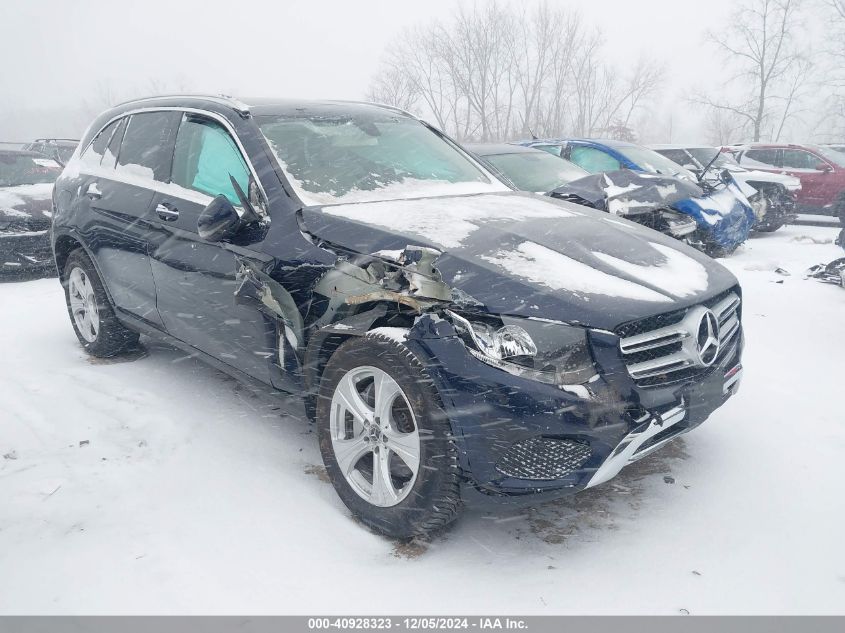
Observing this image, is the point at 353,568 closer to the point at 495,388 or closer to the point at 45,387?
the point at 495,388

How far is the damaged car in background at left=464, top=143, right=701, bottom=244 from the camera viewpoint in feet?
19.9

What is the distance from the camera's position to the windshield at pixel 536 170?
7070 millimetres

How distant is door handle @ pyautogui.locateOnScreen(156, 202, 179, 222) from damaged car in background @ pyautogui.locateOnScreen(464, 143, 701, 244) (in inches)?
109

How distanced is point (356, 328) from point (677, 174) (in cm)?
730

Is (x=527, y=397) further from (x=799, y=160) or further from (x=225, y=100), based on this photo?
(x=799, y=160)

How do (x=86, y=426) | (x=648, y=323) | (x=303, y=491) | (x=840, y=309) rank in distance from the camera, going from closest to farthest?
(x=648, y=323)
(x=303, y=491)
(x=86, y=426)
(x=840, y=309)

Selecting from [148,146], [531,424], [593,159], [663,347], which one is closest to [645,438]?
[663,347]

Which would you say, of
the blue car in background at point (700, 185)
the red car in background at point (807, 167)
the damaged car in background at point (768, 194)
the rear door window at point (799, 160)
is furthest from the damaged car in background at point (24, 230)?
the rear door window at point (799, 160)

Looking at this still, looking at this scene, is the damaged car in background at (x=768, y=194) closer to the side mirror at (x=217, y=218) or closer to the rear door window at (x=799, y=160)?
the rear door window at (x=799, y=160)

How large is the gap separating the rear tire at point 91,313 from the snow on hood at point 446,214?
2.42 metres

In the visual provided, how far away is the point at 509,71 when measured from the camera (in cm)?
4969

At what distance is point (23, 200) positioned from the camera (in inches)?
311

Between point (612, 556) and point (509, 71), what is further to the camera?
point (509, 71)

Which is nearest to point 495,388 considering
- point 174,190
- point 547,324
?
point 547,324
